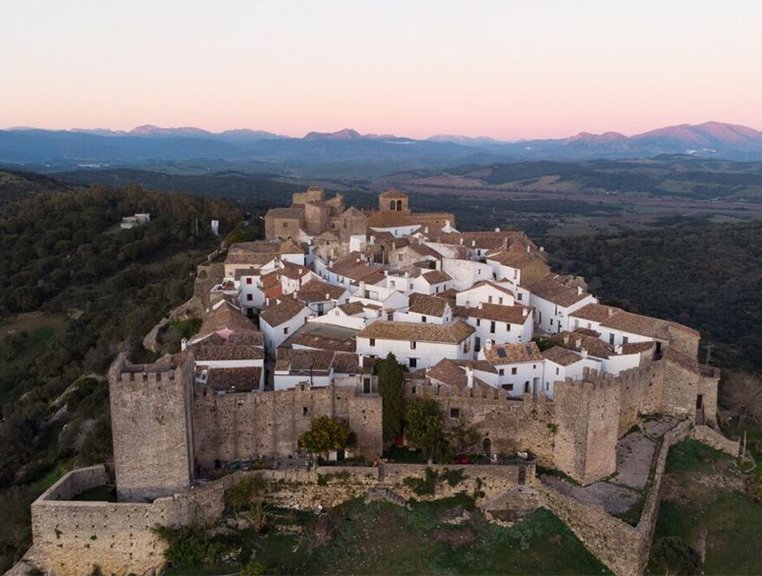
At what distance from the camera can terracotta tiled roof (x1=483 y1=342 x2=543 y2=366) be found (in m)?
28.9

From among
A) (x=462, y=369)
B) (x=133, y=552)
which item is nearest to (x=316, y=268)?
(x=462, y=369)

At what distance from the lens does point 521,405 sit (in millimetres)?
25484

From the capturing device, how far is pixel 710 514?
24.5 meters

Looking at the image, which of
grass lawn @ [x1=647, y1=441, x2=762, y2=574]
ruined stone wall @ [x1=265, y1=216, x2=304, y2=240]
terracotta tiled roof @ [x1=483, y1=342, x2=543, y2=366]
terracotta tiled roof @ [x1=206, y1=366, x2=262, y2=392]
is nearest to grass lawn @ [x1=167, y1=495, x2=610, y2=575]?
grass lawn @ [x1=647, y1=441, x2=762, y2=574]

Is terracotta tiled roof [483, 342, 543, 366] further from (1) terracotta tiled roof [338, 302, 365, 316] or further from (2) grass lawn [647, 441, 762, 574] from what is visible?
(1) terracotta tiled roof [338, 302, 365, 316]

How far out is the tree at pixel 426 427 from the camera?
2461 cm

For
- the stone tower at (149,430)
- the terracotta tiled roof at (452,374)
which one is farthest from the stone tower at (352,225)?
the stone tower at (149,430)

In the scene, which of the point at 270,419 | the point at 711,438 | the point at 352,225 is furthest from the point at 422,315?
the point at 352,225

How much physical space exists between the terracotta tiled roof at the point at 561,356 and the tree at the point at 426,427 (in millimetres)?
6382

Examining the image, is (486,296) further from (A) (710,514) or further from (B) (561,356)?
(A) (710,514)

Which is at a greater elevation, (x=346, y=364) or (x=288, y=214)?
(x=288, y=214)

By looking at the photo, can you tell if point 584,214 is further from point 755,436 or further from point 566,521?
point 566,521

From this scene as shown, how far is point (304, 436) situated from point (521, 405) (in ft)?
26.1

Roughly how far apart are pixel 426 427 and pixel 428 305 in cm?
1070
